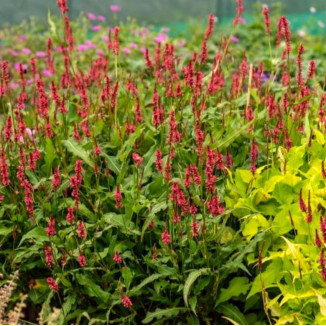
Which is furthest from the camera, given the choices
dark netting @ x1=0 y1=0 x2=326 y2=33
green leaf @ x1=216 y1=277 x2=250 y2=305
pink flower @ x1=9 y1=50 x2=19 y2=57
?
dark netting @ x1=0 y1=0 x2=326 y2=33

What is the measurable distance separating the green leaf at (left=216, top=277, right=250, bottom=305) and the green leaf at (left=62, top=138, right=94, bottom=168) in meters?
0.74

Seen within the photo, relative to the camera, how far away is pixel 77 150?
10.4 feet

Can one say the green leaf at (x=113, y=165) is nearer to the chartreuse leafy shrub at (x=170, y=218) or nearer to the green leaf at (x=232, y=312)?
the chartreuse leafy shrub at (x=170, y=218)

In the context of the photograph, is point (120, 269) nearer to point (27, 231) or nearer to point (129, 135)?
point (27, 231)

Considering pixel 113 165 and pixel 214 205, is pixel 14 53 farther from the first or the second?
pixel 214 205

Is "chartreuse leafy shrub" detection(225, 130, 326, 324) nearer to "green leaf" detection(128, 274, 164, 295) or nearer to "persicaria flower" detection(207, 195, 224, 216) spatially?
"persicaria flower" detection(207, 195, 224, 216)

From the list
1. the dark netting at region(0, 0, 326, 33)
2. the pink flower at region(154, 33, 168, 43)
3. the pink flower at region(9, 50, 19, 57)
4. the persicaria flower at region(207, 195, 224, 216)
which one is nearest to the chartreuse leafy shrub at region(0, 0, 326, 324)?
the persicaria flower at region(207, 195, 224, 216)

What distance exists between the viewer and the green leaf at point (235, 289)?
2.81 m

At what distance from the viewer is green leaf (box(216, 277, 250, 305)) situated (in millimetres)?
2809

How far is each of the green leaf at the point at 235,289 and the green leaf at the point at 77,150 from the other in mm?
738

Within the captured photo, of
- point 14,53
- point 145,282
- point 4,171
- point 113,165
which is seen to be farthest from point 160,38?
point 145,282

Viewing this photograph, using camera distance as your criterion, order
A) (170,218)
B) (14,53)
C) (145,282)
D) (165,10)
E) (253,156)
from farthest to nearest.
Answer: (165,10) < (14,53) < (253,156) < (170,218) < (145,282)

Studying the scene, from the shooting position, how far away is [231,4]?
13.8 m

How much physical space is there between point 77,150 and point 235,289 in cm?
87
